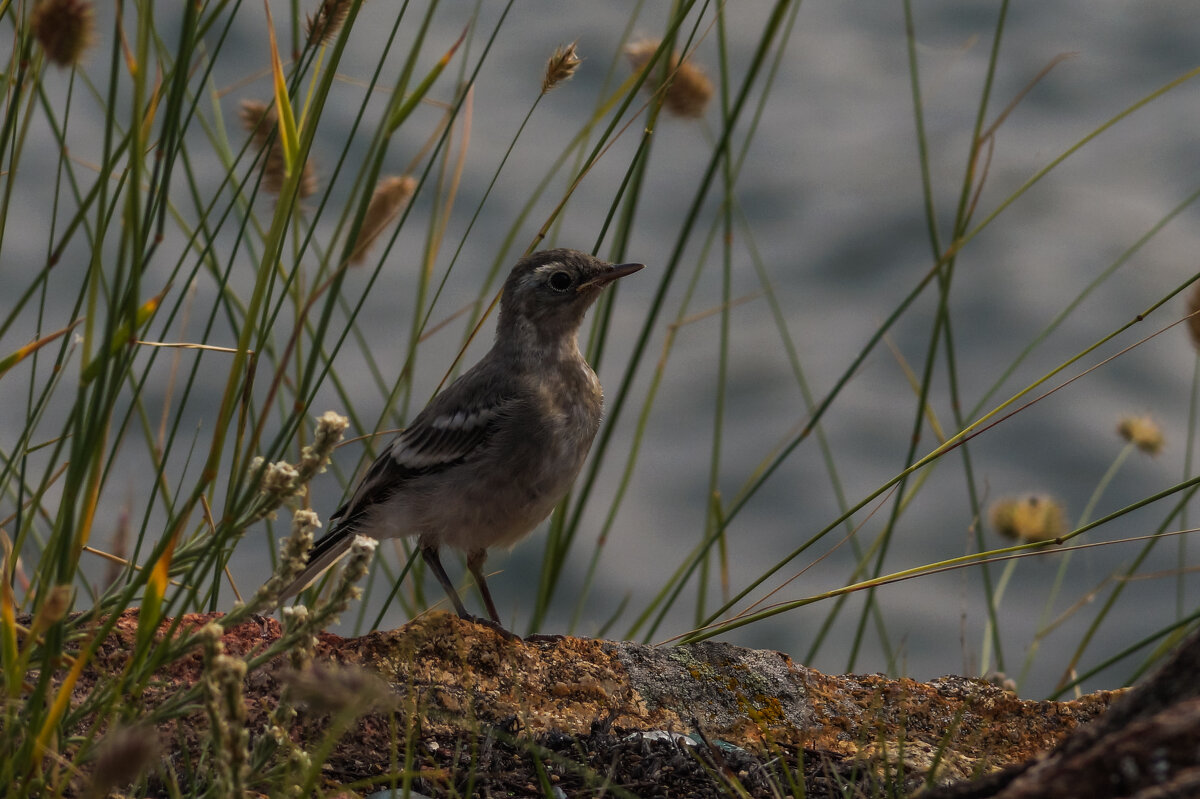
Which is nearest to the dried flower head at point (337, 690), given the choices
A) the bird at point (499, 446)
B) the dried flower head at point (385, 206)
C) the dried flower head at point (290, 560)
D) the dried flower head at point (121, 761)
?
the dried flower head at point (121, 761)

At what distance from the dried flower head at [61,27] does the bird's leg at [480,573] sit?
2359mm

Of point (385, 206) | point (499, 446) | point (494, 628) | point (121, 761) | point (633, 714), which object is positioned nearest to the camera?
point (121, 761)

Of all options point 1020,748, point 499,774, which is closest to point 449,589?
point 499,774

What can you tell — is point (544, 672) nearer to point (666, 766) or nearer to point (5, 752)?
point (666, 766)

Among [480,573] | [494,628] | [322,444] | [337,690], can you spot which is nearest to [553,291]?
[480,573]

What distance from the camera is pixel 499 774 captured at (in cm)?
231

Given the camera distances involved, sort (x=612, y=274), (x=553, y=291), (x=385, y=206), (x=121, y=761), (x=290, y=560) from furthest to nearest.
Answer: (x=553, y=291), (x=612, y=274), (x=385, y=206), (x=290, y=560), (x=121, y=761)

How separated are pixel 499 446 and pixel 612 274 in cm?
71

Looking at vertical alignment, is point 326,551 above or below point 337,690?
above

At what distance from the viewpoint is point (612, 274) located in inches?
160

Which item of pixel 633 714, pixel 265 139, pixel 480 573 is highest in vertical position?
pixel 265 139

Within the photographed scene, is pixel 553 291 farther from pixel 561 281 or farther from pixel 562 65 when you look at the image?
pixel 562 65

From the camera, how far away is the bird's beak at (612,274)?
3995 mm

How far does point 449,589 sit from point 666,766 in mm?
1638
